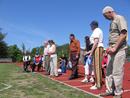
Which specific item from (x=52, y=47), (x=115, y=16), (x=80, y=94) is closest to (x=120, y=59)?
(x=115, y=16)

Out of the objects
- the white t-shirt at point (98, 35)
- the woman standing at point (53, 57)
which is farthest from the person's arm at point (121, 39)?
the woman standing at point (53, 57)

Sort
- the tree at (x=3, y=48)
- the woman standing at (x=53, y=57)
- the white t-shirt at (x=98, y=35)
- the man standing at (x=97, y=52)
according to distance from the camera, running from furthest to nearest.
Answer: the tree at (x=3, y=48) → the woman standing at (x=53, y=57) → the white t-shirt at (x=98, y=35) → the man standing at (x=97, y=52)

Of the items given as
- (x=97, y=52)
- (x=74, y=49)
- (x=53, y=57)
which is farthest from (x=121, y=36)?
(x=53, y=57)

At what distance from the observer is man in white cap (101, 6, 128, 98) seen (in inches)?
324

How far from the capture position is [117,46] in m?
8.19

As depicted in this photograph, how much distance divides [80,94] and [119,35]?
7.01 ft

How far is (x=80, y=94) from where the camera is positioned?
973 centimetres

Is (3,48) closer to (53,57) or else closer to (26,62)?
(26,62)

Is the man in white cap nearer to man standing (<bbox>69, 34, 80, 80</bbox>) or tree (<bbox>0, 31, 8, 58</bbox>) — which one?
man standing (<bbox>69, 34, 80, 80</bbox>)

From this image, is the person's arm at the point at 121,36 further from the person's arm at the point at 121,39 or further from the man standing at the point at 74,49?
the man standing at the point at 74,49

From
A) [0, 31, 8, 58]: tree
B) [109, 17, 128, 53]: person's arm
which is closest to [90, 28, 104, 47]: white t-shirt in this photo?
[109, 17, 128, 53]: person's arm

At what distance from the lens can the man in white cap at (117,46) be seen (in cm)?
822

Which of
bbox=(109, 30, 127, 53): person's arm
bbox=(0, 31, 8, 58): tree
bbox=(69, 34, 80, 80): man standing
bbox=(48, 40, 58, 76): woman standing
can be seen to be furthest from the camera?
bbox=(0, 31, 8, 58): tree

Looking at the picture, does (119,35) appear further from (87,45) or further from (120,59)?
(87,45)
